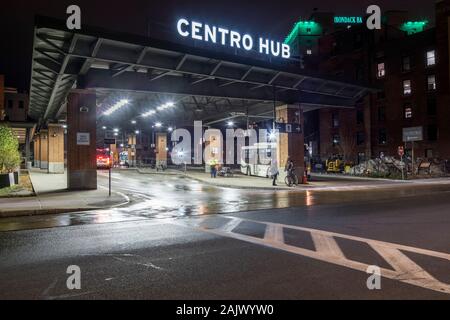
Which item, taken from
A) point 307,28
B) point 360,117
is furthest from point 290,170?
point 307,28

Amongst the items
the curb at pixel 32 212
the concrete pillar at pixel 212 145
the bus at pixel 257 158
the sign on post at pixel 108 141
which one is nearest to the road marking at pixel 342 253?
the curb at pixel 32 212

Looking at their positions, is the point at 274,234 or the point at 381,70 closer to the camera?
the point at 274,234

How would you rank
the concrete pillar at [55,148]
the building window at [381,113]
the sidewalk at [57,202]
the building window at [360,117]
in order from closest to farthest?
the sidewalk at [57,202]
the concrete pillar at [55,148]
the building window at [381,113]
the building window at [360,117]

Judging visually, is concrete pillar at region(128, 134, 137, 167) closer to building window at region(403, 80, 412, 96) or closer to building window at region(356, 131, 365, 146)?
building window at region(356, 131, 365, 146)

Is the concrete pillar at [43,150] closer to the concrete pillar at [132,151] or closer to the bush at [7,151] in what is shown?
the concrete pillar at [132,151]

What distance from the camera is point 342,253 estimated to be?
7.84 m

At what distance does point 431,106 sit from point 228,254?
4952 centimetres

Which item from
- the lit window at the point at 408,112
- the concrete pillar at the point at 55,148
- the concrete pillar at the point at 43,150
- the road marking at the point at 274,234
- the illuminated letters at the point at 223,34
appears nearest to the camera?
the road marking at the point at 274,234

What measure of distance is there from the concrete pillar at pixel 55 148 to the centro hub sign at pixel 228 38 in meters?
25.1

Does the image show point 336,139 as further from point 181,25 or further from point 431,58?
point 181,25

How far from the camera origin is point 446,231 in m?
10.2

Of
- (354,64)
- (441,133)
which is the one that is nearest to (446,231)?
(441,133)

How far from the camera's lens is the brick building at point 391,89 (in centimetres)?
4853
